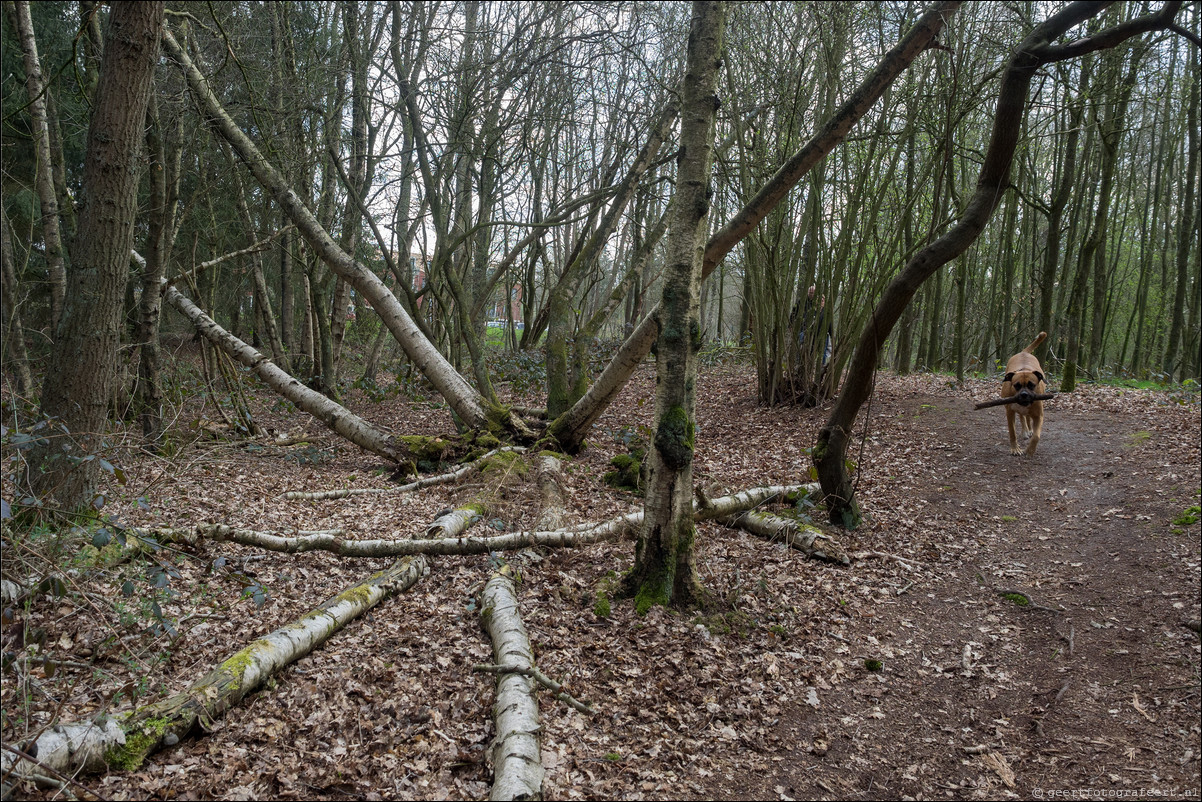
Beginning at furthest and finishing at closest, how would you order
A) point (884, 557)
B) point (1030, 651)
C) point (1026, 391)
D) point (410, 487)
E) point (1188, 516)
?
point (410, 487) → point (1026, 391) → point (884, 557) → point (1188, 516) → point (1030, 651)

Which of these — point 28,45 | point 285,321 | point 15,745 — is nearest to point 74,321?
point 15,745

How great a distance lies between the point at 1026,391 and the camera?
6707mm

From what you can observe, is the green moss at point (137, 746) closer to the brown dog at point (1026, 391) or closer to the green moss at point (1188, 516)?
the green moss at point (1188, 516)

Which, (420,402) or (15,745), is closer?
(15,745)

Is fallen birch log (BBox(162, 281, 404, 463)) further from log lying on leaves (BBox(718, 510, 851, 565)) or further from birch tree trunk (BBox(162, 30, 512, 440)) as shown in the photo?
log lying on leaves (BBox(718, 510, 851, 565))

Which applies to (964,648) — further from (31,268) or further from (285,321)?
(285,321)

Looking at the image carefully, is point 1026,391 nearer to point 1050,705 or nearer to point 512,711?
point 1050,705

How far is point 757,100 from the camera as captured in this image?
10234 mm

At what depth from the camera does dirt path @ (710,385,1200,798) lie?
3070mm

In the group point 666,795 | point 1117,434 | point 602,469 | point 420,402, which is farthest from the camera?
point 420,402

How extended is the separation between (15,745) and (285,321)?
46.6 ft

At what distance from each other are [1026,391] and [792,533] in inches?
121

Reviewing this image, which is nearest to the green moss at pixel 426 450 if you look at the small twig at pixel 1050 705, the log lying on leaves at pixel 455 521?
the log lying on leaves at pixel 455 521

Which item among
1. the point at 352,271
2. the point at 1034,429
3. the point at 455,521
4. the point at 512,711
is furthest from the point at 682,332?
the point at 352,271
